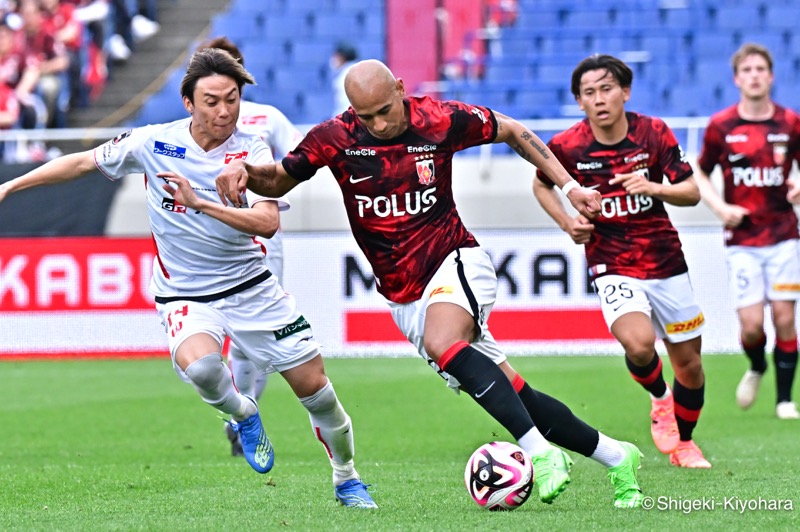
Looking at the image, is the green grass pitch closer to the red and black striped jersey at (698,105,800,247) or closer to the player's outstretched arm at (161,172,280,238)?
the player's outstretched arm at (161,172,280,238)

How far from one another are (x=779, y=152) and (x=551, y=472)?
5.36m

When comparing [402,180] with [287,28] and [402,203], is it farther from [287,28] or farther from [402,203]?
[287,28]

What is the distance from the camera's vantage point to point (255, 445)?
21.6 ft

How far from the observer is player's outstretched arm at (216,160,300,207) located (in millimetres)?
5879

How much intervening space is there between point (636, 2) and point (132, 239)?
863 cm

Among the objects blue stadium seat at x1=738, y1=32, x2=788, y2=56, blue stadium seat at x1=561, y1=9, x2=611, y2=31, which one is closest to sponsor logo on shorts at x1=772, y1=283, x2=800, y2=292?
blue stadium seat at x1=738, y1=32, x2=788, y2=56

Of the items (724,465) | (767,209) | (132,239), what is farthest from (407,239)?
(132,239)

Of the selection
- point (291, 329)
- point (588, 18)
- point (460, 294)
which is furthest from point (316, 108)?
point (460, 294)

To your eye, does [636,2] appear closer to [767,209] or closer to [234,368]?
[767,209]

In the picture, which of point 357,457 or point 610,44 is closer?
point 357,457

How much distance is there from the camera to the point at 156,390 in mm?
12820

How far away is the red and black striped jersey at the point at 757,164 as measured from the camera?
9961 mm

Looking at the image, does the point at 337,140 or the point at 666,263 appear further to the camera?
the point at 666,263

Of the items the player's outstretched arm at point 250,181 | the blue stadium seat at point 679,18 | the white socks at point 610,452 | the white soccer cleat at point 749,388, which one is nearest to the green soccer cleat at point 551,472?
the white socks at point 610,452
